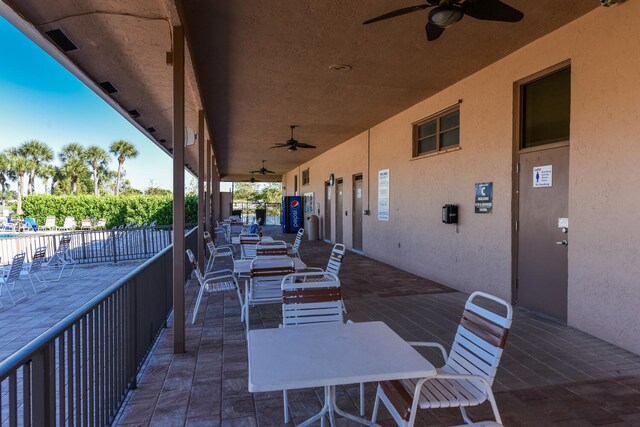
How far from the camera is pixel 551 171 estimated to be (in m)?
4.21

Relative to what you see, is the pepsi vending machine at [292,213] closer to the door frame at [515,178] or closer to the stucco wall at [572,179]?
the stucco wall at [572,179]

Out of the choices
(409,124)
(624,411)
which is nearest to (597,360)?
(624,411)

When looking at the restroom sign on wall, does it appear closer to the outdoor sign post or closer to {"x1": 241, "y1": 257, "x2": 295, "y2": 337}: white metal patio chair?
the outdoor sign post

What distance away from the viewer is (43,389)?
140 centimetres

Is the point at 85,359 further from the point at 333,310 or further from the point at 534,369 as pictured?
the point at 534,369

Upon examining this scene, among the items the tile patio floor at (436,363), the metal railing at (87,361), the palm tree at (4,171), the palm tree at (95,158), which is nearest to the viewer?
the metal railing at (87,361)

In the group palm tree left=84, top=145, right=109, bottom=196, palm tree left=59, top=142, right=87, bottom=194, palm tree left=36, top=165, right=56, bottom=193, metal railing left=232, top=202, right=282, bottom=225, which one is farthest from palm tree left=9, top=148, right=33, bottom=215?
metal railing left=232, top=202, right=282, bottom=225

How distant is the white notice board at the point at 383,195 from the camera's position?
8117 millimetres

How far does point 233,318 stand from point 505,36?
4.12 metres

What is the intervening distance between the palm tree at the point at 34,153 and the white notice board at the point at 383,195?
3334 cm

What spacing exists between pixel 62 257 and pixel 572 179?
9.13m

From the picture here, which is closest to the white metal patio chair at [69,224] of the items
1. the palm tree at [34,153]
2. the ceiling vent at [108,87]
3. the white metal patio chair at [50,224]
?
the white metal patio chair at [50,224]

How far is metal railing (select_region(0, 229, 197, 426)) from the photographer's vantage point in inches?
52.5

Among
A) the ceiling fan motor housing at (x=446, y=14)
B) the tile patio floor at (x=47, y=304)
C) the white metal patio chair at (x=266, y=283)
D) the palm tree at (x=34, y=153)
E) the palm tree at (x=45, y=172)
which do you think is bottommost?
the tile patio floor at (x=47, y=304)
